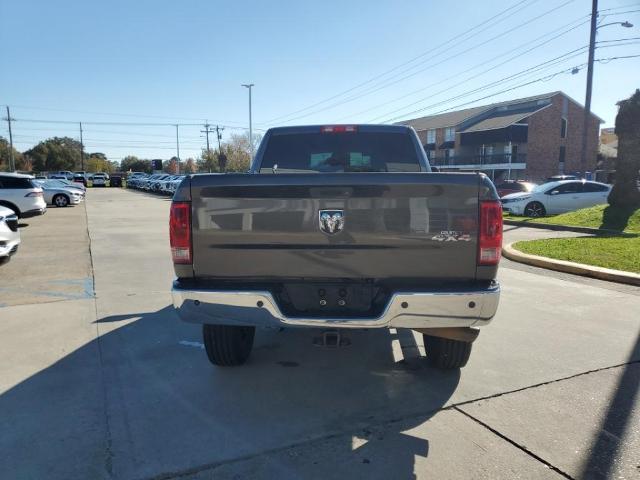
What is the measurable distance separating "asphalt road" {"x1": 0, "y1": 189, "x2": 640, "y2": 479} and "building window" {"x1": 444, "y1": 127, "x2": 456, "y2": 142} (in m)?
50.6

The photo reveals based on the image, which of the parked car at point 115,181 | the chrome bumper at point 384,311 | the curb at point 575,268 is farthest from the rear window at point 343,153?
the parked car at point 115,181

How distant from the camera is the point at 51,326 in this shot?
521 centimetres

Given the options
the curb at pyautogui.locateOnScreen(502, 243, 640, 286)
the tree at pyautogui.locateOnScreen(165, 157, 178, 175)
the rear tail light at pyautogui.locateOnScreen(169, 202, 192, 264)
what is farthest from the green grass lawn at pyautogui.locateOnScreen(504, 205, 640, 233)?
the tree at pyautogui.locateOnScreen(165, 157, 178, 175)

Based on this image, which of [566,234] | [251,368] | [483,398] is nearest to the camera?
[483,398]

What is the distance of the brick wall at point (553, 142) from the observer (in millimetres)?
45156

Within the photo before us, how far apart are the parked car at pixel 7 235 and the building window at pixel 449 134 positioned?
166 ft

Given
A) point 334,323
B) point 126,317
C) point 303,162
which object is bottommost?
point 126,317

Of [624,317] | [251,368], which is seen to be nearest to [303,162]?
[251,368]

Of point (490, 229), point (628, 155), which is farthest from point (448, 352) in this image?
point (628, 155)

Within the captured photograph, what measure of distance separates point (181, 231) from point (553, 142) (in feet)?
165

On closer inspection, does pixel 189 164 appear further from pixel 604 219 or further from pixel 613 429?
pixel 613 429

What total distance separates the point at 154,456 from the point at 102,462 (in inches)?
11.3

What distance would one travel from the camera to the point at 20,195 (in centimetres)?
1648

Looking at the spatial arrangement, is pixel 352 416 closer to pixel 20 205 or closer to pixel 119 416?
pixel 119 416
